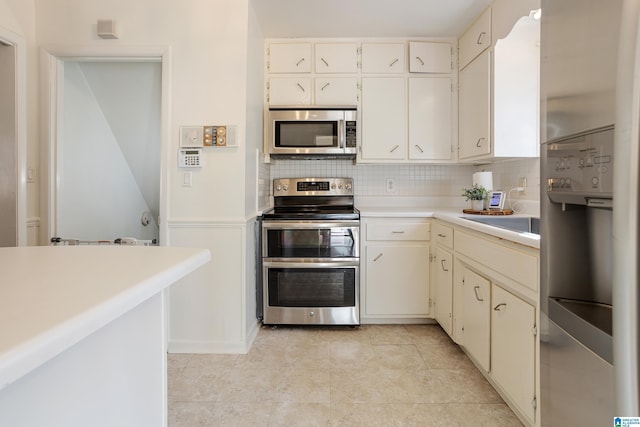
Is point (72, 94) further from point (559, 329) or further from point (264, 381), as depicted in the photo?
point (559, 329)

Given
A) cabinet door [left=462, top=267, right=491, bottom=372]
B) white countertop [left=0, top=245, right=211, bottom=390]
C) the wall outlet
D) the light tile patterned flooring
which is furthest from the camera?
the wall outlet

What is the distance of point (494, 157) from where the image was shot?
7.27 ft

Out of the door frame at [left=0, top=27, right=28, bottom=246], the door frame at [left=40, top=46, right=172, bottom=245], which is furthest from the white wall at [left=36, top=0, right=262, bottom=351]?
the door frame at [left=0, top=27, right=28, bottom=246]

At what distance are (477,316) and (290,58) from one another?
7.88 ft

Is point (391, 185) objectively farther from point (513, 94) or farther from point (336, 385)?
point (336, 385)

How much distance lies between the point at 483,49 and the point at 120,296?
2.67 metres

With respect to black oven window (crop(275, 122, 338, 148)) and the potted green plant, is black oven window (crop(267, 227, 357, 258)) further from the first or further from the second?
the potted green plant

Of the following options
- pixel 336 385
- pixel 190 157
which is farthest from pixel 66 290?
pixel 190 157

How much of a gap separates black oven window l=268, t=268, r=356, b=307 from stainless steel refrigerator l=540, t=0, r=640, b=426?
163 cm

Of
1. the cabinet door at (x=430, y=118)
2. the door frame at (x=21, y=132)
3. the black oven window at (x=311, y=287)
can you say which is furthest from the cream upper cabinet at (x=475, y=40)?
the door frame at (x=21, y=132)

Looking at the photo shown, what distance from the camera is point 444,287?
2.29 m

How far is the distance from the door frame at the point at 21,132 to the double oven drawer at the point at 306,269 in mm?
1502

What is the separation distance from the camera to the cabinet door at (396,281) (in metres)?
2.51

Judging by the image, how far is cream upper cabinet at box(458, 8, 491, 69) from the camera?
7.38ft
